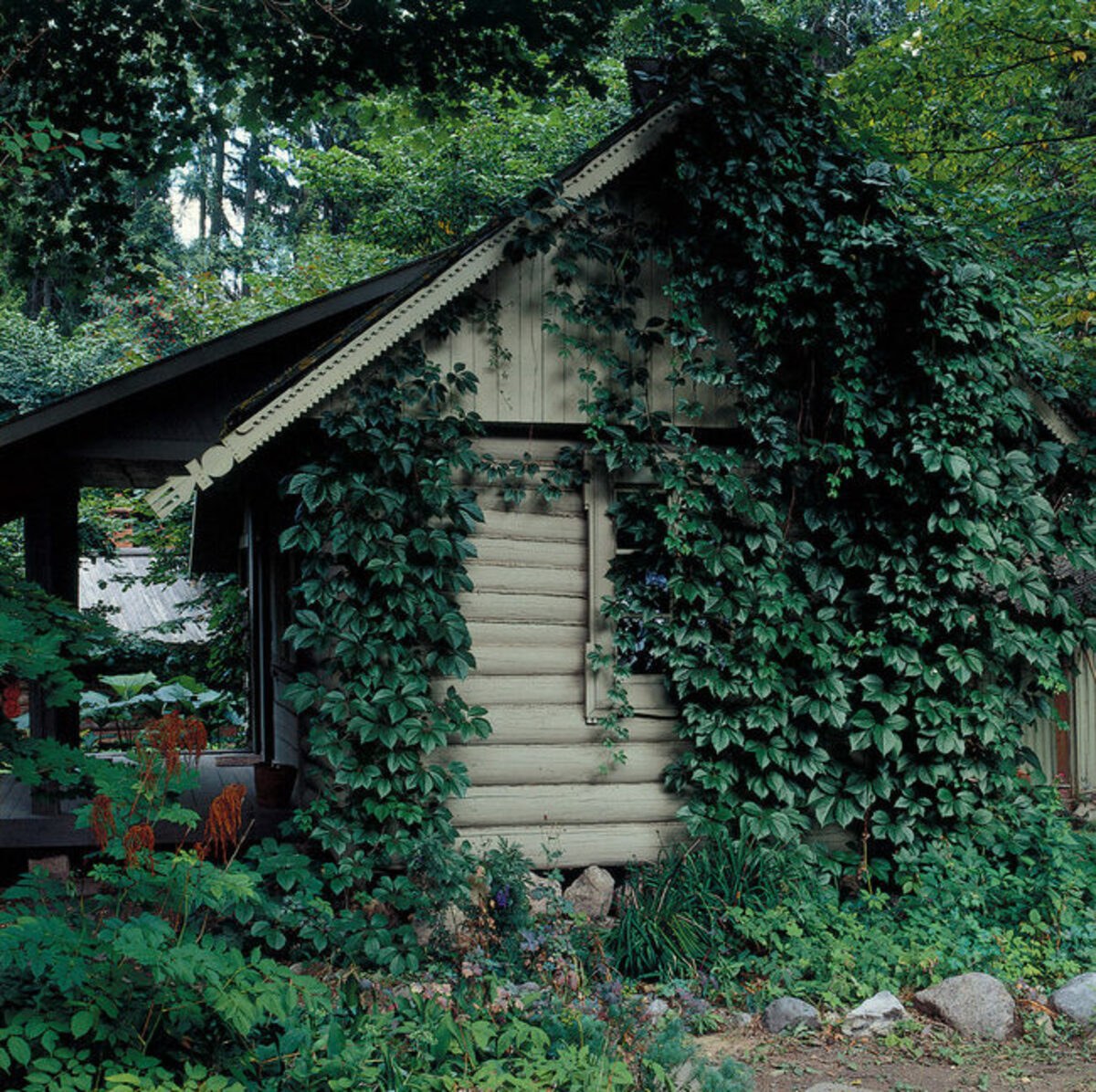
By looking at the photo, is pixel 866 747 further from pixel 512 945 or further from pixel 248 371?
pixel 248 371

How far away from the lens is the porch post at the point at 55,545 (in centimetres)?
871

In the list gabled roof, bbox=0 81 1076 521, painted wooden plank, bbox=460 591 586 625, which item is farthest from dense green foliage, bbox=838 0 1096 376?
painted wooden plank, bbox=460 591 586 625

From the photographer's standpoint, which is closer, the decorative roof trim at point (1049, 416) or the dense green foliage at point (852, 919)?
the dense green foliage at point (852, 919)

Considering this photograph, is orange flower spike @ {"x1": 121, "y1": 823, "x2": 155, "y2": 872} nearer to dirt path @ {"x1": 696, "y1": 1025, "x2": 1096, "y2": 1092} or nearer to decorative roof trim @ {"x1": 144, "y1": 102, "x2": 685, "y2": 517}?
decorative roof trim @ {"x1": 144, "y1": 102, "x2": 685, "y2": 517}

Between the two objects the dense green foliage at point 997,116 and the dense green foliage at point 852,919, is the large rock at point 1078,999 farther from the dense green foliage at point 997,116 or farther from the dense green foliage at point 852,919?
the dense green foliage at point 997,116

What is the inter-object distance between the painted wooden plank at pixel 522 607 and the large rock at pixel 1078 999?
3539mm

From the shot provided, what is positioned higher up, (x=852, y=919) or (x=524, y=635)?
(x=524, y=635)

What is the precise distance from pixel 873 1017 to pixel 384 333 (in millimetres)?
4693

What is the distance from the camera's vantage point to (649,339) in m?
7.59

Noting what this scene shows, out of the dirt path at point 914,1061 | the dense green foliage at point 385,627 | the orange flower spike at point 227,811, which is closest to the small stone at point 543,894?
the dense green foliage at point 385,627

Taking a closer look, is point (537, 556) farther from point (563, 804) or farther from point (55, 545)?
point (55, 545)

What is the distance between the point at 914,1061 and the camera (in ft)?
18.3

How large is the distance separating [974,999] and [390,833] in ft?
11.2

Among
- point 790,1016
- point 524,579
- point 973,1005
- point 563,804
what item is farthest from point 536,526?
point 973,1005
